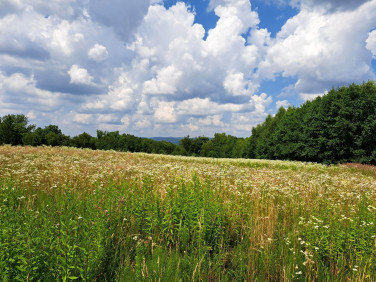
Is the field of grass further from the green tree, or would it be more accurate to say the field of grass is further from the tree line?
the green tree

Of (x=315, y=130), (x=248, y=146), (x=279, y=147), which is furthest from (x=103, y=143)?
(x=315, y=130)

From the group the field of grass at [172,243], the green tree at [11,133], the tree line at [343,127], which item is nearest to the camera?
the field of grass at [172,243]

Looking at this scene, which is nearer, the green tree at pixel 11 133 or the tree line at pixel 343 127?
the tree line at pixel 343 127

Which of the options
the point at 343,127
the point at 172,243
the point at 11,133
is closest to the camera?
the point at 172,243

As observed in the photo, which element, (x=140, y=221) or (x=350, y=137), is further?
(x=350, y=137)

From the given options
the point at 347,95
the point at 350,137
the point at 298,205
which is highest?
the point at 347,95

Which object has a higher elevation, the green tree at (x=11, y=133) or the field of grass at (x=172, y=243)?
the green tree at (x=11, y=133)

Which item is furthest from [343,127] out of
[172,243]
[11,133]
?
[11,133]

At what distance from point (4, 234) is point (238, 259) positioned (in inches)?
126

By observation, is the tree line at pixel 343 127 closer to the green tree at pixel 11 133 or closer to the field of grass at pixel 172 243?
the field of grass at pixel 172 243

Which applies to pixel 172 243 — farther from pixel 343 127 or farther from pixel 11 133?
pixel 11 133

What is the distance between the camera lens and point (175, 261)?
3.33 meters

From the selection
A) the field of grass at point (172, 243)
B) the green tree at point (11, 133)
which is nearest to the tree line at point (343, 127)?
the field of grass at point (172, 243)

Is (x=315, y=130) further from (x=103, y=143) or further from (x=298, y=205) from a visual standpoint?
(x=103, y=143)
